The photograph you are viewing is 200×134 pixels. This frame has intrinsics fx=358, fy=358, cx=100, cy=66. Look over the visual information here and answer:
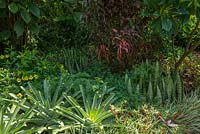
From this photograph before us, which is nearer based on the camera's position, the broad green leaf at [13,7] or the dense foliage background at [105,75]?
the dense foliage background at [105,75]

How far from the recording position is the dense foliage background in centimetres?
281

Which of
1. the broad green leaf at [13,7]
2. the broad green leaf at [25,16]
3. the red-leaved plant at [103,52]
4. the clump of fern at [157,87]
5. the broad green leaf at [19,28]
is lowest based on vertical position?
the clump of fern at [157,87]

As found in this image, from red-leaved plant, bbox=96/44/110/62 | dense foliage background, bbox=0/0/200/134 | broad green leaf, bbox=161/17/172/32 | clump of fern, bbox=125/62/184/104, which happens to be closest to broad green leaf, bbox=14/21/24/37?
dense foliage background, bbox=0/0/200/134

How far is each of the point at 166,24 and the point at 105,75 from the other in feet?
2.90

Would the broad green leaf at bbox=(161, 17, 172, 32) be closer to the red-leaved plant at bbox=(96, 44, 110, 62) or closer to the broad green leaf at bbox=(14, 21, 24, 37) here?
the red-leaved plant at bbox=(96, 44, 110, 62)

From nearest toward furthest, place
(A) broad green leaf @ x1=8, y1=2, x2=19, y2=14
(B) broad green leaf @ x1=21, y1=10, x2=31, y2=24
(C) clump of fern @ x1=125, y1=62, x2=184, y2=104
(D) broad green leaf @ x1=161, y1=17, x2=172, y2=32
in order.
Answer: (D) broad green leaf @ x1=161, y1=17, x2=172, y2=32 → (C) clump of fern @ x1=125, y1=62, x2=184, y2=104 → (A) broad green leaf @ x1=8, y1=2, x2=19, y2=14 → (B) broad green leaf @ x1=21, y1=10, x2=31, y2=24

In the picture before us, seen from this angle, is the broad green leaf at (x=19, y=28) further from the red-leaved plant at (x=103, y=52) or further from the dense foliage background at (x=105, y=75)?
the red-leaved plant at (x=103, y=52)

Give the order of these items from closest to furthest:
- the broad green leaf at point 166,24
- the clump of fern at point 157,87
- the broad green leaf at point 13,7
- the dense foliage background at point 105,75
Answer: the dense foliage background at point 105,75 < the broad green leaf at point 166,24 < the clump of fern at point 157,87 < the broad green leaf at point 13,7

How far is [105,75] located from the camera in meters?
3.69

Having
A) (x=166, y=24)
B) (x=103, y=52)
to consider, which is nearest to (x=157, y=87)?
(x=166, y=24)

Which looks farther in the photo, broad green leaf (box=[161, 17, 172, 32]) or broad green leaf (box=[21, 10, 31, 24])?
broad green leaf (box=[21, 10, 31, 24])

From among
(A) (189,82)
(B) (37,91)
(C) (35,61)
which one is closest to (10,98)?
(B) (37,91)

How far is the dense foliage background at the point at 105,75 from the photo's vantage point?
281 cm

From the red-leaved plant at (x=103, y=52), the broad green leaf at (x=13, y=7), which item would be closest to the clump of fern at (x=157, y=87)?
the red-leaved plant at (x=103, y=52)
